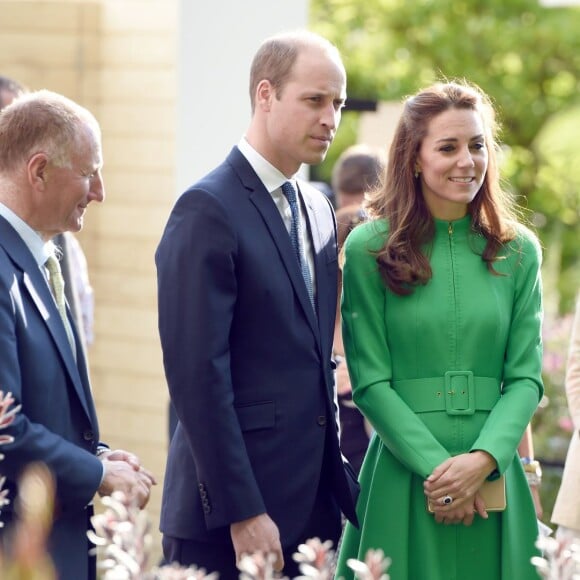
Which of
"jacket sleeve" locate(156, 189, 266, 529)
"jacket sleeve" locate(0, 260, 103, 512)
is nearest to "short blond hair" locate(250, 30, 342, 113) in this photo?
A: "jacket sleeve" locate(156, 189, 266, 529)

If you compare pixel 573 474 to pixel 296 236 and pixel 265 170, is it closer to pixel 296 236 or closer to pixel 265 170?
pixel 296 236

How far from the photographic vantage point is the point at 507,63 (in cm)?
1641

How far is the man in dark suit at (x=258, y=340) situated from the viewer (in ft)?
11.6

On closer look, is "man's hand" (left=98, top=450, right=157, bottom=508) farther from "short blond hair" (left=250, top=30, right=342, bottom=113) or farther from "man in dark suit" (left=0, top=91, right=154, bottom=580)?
"short blond hair" (left=250, top=30, right=342, bottom=113)

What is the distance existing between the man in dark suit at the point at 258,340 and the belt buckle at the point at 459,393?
1.18 ft

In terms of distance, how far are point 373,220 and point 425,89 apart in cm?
44

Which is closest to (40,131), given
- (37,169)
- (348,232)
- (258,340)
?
(37,169)

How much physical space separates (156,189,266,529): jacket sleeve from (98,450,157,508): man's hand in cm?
18

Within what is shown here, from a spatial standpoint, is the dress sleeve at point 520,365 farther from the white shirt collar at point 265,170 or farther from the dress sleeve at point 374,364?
the white shirt collar at point 265,170

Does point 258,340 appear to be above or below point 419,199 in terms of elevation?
below

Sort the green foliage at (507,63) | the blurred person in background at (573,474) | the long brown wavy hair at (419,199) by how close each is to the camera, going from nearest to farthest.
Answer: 1. the long brown wavy hair at (419,199)
2. the blurred person in background at (573,474)
3. the green foliage at (507,63)

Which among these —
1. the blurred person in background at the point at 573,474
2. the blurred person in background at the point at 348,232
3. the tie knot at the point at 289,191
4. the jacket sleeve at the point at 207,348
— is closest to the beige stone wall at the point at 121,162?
the blurred person in background at the point at 348,232

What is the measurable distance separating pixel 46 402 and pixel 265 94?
3.55 ft

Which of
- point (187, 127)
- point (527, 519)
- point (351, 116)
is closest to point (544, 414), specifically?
point (187, 127)
